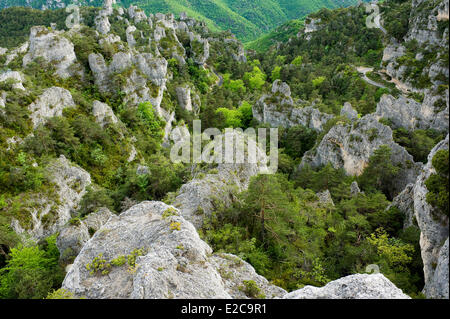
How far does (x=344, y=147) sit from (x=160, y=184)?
27.7 m

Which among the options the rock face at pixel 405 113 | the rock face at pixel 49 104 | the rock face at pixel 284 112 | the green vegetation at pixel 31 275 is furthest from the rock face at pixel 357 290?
the rock face at pixel 284 112

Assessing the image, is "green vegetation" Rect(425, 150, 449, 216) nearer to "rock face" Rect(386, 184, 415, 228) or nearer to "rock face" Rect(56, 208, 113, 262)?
"rock face" Rect(386, 184, 415, 228)

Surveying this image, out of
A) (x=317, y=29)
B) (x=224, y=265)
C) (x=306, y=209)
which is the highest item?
(x=317, y=29)

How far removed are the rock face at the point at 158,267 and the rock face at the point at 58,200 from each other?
636 inches

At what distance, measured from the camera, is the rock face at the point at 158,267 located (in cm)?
1025

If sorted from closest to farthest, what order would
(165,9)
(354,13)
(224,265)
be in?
(224,265)
(354,13)
(165,9)

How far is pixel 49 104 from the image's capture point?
115ft

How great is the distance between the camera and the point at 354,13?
357ft

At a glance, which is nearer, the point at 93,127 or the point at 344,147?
the point at 93,127

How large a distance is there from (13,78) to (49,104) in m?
4.63

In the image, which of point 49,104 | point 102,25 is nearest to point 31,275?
point 49,104

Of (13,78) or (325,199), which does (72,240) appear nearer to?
(325,199)

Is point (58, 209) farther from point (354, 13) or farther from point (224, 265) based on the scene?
point (354, 13)
